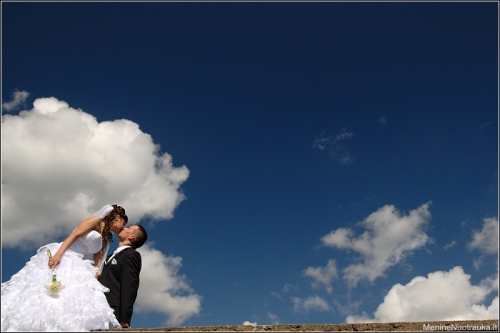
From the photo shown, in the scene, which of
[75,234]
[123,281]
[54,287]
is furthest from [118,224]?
[54,287]

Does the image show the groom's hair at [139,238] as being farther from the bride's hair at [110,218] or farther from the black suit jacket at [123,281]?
the bride's hair at [110,218]

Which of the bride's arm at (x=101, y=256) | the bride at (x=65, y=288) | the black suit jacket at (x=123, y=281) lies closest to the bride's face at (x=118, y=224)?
the bride at (x=65, y=288)

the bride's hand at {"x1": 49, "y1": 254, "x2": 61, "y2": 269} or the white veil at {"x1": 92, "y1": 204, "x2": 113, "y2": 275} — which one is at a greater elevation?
the white veil at {"x1": 92, "y1": 204, "x2": 113, "y2": 275}

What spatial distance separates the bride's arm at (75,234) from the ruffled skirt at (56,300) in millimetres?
115

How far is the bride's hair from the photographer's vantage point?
9.40m

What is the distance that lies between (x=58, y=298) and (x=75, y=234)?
1.32 metres

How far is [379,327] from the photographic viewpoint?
289 inches

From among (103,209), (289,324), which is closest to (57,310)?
(103,209)

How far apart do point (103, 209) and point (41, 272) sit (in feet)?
5.78

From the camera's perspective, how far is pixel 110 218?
9.49m

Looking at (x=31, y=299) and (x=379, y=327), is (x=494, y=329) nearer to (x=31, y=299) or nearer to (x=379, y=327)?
(x=379, y=327)

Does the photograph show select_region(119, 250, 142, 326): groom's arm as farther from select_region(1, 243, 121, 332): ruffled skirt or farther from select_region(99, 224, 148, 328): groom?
select_region(1, 243, 121, 332): ruffled skirt

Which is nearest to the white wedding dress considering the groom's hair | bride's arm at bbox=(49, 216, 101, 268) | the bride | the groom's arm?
the bride

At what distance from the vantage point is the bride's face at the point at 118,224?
9.57 metres
